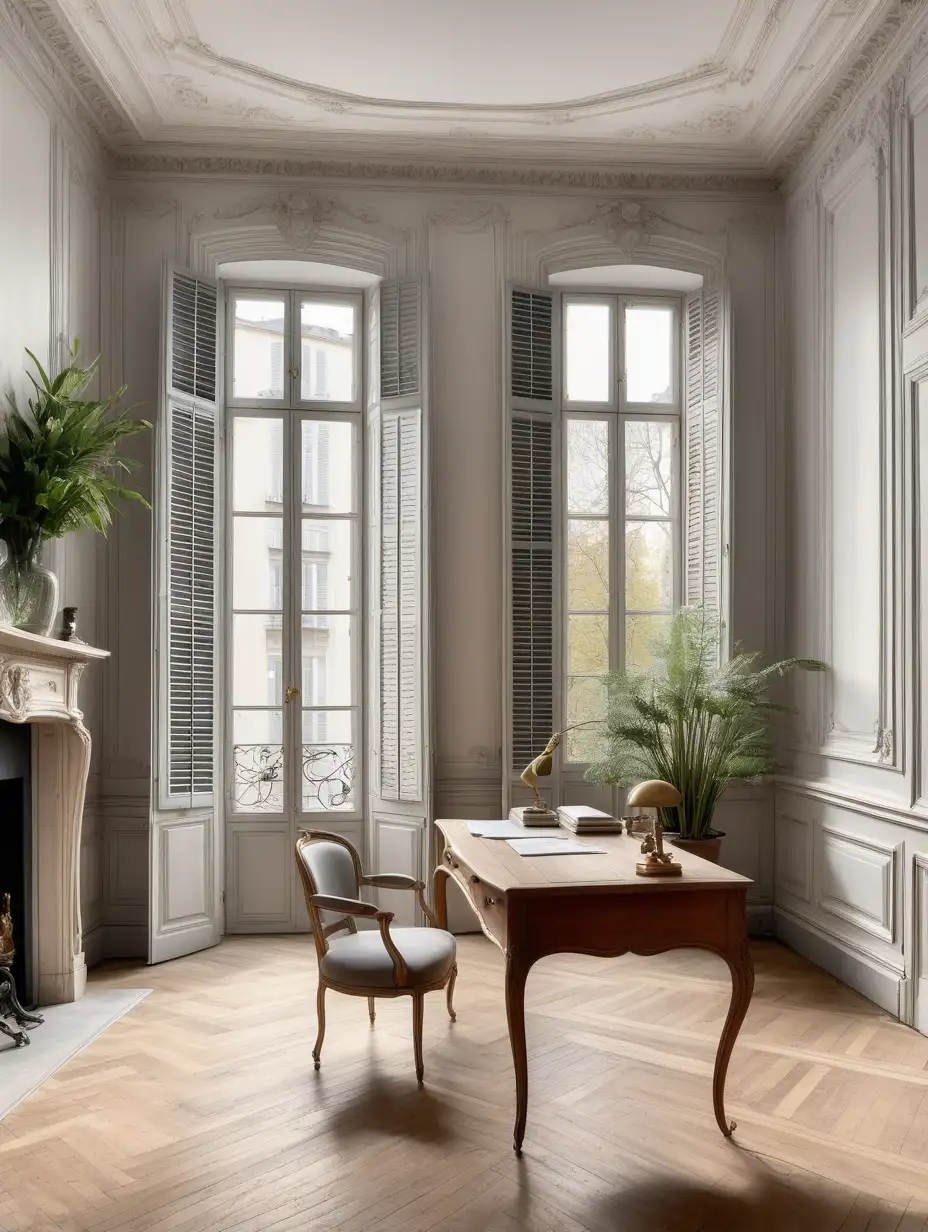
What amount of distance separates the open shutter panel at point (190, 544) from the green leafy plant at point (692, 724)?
2.21m

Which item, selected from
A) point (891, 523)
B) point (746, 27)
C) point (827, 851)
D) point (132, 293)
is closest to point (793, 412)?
point (891, 523)

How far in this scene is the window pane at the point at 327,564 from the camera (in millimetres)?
6188

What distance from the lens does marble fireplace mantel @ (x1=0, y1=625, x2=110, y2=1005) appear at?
4730 mm

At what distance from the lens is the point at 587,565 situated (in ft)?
20.5

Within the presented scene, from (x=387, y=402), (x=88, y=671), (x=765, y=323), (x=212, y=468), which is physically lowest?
(x=88, y=671)

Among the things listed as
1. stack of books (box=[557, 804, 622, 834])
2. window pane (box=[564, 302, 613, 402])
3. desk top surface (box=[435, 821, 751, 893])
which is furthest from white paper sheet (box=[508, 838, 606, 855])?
window pane (box=[564, 302, 613, 402])

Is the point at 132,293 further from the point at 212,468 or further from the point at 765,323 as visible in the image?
the point at 765,323

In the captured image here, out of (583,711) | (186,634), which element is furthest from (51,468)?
(583,711)

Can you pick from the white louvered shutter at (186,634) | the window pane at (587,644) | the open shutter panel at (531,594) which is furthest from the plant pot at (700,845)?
the white louvered shutter at (186,634)

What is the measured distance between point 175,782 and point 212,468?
1775 mm

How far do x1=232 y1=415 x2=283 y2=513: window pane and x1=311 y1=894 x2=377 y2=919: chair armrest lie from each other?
2940mm

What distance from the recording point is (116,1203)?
114 inches

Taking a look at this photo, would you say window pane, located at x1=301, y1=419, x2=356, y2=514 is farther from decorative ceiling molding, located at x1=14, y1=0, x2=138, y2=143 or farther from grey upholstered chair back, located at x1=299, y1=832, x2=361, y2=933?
grey upholstered chair back, located at x1=299, y1=832, x2=361, y2=933

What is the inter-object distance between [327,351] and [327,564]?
131 cm
